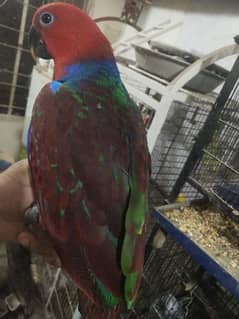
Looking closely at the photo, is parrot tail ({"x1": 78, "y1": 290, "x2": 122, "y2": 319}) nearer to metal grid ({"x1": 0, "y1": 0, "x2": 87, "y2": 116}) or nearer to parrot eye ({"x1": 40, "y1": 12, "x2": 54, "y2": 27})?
parrot eye ({"x1": 40, "y1": 12, "x2": 54, "y2": 27})

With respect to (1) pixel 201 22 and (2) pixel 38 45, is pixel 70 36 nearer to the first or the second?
(2) pixel 38 45

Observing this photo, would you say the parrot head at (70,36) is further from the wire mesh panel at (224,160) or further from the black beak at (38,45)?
the wire mesh panel at (224,160)

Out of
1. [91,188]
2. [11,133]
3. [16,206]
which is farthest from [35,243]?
[11,133]

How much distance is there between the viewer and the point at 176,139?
2.95 ft

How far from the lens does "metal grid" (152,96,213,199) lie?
0.82 m

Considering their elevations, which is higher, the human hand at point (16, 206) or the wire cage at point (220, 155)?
the wire cage at point (220, 155)

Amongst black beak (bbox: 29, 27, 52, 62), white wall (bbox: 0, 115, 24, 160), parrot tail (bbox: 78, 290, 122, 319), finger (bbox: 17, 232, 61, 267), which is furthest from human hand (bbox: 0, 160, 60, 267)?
white wall (bbox: 0, 115, 24, 160)

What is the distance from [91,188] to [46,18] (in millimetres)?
403

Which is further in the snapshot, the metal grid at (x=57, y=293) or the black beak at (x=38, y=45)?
Answer: the metal grid at (x=57, y=293)

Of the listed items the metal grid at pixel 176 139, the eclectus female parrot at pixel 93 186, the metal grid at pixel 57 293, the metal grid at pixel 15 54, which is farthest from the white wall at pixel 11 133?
Result: the eclectus female parrot at pixel 93 186

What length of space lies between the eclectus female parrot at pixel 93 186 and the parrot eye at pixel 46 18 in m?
0.17

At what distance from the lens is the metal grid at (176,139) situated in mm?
824

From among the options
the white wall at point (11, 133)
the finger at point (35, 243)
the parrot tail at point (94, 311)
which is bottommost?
the white wall at point (11, 133)

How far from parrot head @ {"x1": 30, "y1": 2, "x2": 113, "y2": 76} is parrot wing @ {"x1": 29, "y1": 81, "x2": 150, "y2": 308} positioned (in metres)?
0.12
